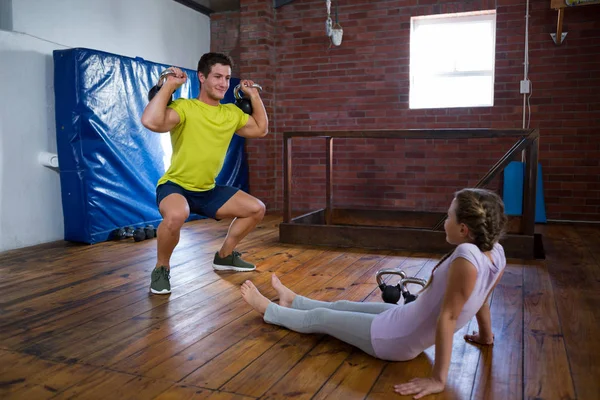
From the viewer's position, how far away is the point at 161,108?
310cm

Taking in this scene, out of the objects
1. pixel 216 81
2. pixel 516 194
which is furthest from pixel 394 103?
pixel 216 81

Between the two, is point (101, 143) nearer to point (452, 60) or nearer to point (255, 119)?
point (255, 119)

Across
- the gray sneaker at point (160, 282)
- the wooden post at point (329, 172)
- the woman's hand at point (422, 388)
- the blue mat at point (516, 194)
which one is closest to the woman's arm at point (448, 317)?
the woman's hand at point (422, 388)

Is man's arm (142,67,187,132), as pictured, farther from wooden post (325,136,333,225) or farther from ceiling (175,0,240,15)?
ceiling (175,0,240,15)

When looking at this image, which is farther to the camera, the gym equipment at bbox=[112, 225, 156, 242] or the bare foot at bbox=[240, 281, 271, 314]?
the gym equipment at bbox=[112, 225, 156, 242]

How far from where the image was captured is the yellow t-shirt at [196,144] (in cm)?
333

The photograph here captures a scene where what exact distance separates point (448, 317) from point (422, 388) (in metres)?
0.27

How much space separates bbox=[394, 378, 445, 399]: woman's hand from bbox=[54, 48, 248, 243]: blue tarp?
360 centimetres

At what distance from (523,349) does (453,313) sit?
0.70 meters

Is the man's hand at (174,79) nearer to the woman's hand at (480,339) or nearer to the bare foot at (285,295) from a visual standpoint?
the bare foot at (285,295)

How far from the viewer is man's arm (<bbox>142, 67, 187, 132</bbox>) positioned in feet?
10.1

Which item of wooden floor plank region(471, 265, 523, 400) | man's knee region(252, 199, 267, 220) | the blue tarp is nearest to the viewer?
wooden floor plank region(471, 265, 523, 400)

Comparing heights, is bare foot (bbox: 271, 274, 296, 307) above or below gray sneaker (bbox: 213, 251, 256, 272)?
above

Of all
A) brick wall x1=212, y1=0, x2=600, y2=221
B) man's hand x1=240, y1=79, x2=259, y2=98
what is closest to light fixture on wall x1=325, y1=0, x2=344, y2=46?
brick wall x1=212, y1=0, x2=600, y2=221
